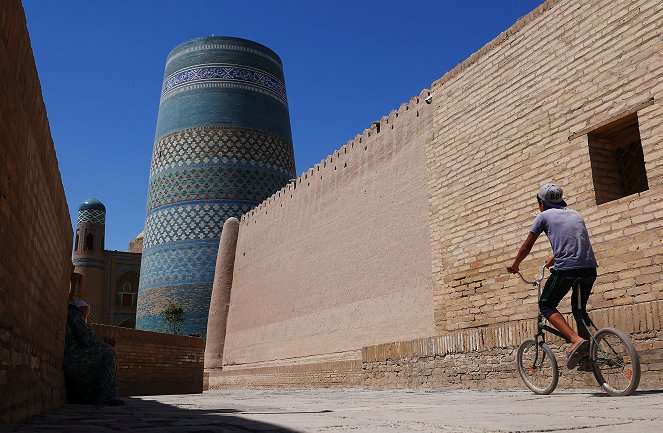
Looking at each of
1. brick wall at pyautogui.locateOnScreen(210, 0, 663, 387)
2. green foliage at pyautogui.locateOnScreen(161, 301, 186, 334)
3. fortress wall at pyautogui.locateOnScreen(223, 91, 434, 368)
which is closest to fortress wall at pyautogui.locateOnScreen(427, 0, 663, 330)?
brick wall at pyautogui.locateOnScreen(210, 0, 663, 387)

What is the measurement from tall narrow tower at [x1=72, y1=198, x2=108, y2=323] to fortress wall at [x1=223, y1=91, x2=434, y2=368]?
510 inches

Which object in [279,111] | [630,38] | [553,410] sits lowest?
[553,410]

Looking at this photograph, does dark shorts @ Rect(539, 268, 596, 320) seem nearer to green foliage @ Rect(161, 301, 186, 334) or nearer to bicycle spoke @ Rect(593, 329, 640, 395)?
bicycle spoke @ Rect(593, 329, 640, 395)

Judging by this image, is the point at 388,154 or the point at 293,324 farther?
the point at 293,324

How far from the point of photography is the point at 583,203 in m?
5.45

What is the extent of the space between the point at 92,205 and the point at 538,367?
29549 mm

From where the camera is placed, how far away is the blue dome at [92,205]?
100 ft

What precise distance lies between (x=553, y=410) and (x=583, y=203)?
11.2 feet

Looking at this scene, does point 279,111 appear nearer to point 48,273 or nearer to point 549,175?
point 549,175

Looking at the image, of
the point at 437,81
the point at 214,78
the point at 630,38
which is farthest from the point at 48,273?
the point at 214,78

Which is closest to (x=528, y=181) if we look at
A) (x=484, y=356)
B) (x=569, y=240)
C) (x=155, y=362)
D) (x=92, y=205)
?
(x=484, y=356)

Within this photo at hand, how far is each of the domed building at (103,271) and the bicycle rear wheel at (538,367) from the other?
84.5 feet

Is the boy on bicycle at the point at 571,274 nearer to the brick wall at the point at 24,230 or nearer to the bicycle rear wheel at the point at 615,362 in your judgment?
the bicycle rear wheel at the point at 615,362

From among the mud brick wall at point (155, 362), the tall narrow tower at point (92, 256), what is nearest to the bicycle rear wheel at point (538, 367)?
the mud brick wall at point (155, 362)
